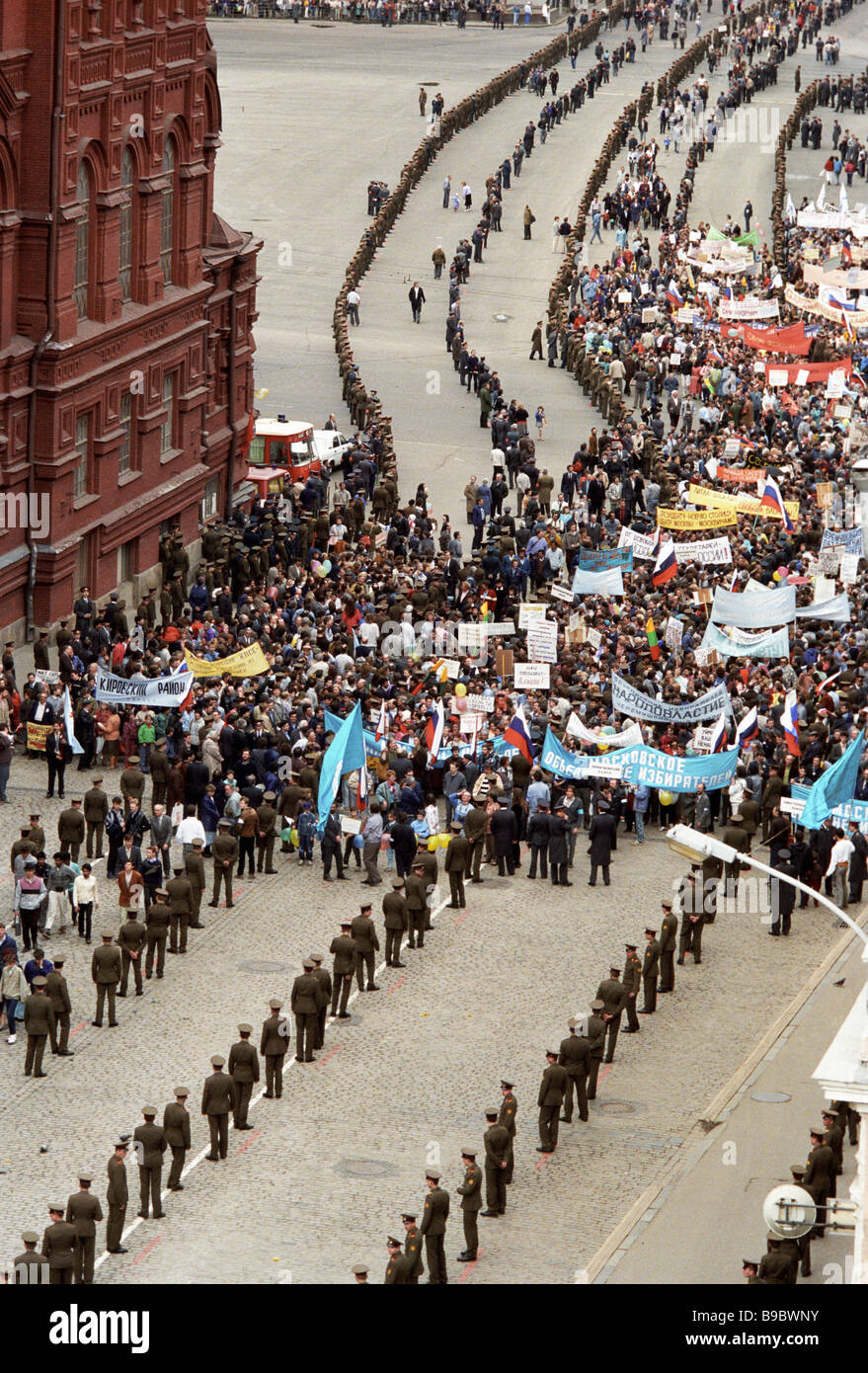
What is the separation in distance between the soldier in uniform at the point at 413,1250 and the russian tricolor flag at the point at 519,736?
15.0 m

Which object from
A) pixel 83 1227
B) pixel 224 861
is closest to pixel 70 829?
pixel 224 861

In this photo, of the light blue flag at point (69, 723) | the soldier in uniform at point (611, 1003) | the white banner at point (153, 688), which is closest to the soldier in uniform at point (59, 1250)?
the soldier in uniform at point (611, 1003)

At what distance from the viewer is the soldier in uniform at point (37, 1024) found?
3316 cm

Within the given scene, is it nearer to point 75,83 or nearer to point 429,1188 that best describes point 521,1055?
point 429,1188

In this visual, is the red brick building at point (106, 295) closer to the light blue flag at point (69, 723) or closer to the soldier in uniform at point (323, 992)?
the light blue flag at point (69, 723)

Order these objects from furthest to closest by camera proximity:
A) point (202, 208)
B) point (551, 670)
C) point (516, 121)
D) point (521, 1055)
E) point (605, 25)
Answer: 1. point (605, 25)
2. point (516, 121)
3. point (202, 208)
4. point (551, 670)
5. point (521, 1055)

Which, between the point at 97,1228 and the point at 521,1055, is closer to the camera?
the point at 97,1228

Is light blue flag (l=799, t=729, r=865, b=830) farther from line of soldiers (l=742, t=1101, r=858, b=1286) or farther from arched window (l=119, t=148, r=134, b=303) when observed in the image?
arched window (l=119, t=148, r=134, b=303)

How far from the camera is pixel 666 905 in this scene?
36875mm

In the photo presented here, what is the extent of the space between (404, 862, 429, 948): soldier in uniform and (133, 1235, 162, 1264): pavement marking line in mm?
9142

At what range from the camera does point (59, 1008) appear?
3347 cm

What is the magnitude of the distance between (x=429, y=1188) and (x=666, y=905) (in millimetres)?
8731

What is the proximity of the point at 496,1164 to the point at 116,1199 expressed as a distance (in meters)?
4.36

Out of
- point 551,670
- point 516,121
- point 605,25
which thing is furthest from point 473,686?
point 605,25
